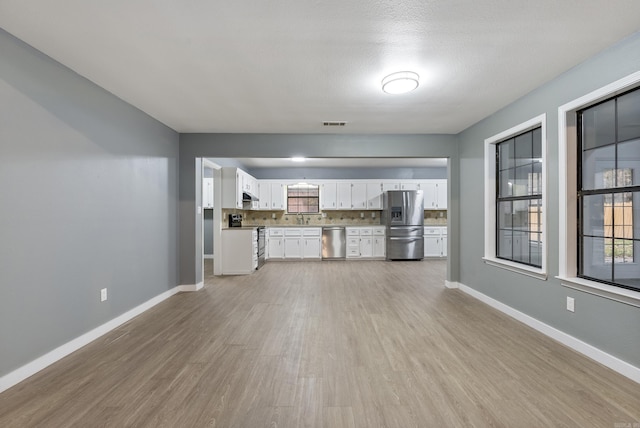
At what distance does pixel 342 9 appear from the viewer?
1.76m

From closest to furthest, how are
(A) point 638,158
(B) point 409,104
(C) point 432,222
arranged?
(A) point 638,158, (B) point 409,104, (C) point 432,222

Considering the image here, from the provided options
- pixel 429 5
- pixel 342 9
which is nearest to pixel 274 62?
pixel 342 9

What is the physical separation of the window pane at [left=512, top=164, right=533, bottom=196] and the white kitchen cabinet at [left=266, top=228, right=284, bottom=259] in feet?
17.6

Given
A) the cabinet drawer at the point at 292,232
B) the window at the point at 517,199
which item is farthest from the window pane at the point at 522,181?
the cabinet drawer at the point at 292,232

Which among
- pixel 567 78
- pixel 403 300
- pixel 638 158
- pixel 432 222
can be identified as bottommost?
pixel 403 300

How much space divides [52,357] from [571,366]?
13.4ft

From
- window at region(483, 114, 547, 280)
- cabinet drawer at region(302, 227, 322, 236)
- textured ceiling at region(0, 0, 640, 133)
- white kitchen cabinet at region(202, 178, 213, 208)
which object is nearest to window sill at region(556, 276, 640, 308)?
window at region(483, 114, 547, 280)

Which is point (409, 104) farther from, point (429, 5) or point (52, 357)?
point (52, 357)

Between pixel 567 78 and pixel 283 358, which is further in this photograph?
pixel 567 78

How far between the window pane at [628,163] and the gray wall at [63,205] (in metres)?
4.54

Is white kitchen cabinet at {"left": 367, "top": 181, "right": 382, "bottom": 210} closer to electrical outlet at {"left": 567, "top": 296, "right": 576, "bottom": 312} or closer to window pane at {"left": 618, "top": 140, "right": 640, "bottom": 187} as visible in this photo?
electrical outlet at {"left": 567, "top": 296, "right": 576, "bottom": 312}

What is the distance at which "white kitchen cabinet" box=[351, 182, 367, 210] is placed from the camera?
7.90 m

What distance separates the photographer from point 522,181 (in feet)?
11.1

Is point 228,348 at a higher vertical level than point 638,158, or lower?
lower
